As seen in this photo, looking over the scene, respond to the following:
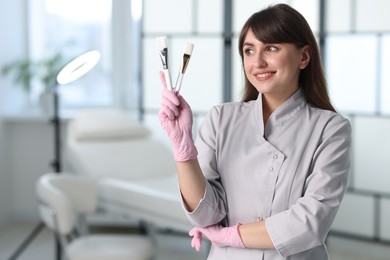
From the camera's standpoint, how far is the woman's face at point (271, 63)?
109 cm

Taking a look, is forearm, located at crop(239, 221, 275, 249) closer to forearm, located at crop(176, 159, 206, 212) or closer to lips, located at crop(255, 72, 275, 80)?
forearm, located at crop(176, 159, 206, 212)

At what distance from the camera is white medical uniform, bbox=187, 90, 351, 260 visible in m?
1.06

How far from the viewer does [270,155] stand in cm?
111

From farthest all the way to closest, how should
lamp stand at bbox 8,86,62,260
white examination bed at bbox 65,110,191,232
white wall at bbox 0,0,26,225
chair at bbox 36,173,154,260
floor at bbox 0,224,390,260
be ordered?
white wall at bbox 0,0,26,225, floor at bbox 0,224,390,260, lamp stand at bbox 8,86,62,260, white examination bed at bbox 65,110,191,232, chair at bbox 36,173,154,260

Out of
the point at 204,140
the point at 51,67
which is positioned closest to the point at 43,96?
the point at 51,67

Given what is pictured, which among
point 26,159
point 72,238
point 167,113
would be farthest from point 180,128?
point 26,159

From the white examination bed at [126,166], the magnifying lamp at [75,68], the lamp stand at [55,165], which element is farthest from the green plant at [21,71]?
the magnifying lamp at [75,68]

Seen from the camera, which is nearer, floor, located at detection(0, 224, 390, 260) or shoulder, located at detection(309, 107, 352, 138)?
shoulder, located at detection(309, 107, 352, 138)

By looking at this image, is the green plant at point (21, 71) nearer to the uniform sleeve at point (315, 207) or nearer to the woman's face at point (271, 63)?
the woman's face at point (271, 63)

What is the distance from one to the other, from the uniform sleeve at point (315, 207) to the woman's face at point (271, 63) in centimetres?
14

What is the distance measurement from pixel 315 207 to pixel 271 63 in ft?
0.89

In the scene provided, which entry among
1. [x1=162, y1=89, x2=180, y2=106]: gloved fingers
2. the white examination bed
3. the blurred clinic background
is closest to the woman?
[x1=162, y1=89, x2=180, y2=106]: gloved fingers

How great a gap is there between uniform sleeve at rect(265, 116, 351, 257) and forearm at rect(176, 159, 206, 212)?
0.44 ft

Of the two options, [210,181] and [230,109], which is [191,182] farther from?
[230,109]
